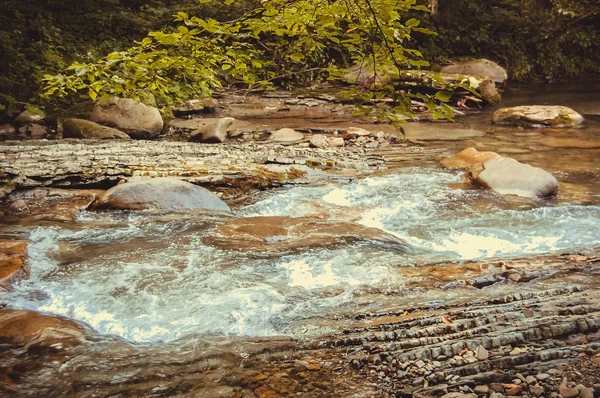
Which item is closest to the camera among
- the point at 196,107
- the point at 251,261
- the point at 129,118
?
the point at 251,261

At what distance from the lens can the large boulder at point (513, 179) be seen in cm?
710

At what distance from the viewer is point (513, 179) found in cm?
734

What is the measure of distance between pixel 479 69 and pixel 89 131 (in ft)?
45.9

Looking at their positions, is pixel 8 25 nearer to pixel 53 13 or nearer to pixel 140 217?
pixel 53 13

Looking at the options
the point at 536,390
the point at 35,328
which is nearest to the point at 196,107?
the point at 35,328

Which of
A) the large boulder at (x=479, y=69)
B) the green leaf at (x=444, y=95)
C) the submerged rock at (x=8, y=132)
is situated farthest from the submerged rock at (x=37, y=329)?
the large boulder at (x=479, y=69)

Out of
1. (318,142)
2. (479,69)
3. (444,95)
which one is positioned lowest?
(318,142)

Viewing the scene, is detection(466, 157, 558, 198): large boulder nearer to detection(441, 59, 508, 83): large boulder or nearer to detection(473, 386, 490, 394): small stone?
detection(473, 386, 490, 394): small stone

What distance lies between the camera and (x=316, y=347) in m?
3.22

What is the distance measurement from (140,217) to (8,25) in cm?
1129

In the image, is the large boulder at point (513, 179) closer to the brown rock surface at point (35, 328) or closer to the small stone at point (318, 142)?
the small stone at point (318, 142)

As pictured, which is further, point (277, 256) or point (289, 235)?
point (289, 235)

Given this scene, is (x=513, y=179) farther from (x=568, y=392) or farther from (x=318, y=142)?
(x=568, y=392)

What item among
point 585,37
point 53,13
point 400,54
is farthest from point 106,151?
point 585,37
